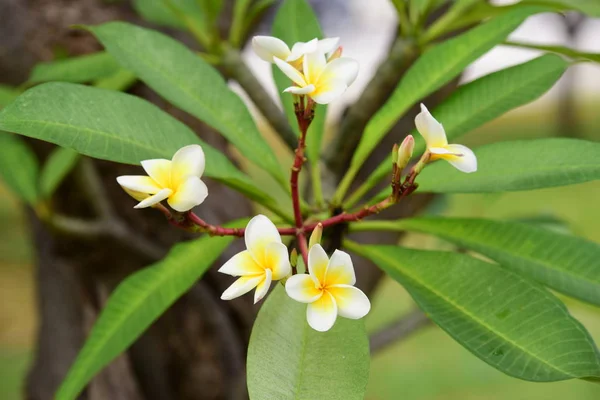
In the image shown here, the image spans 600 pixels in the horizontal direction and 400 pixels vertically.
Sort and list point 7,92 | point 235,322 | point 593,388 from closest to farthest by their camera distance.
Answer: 1. point 7,92
2. point 235,322
3. point 593,388

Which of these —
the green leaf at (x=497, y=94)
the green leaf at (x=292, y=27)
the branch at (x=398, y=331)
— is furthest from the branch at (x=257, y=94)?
the branch at (x=398, y=331)

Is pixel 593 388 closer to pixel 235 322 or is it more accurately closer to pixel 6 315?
pixel 235 322

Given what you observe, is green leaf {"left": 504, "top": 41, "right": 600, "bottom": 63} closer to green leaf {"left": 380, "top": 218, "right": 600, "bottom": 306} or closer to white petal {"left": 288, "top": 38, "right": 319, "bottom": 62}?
green leaf {"left": 380, "top": 218, "right": 600, "bottom": 306}

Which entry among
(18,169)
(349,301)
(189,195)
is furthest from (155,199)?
(18,169)

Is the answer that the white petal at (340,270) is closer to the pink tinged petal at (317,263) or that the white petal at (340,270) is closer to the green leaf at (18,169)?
the pink tinged petal at (317,263)

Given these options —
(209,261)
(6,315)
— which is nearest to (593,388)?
(209,261)
